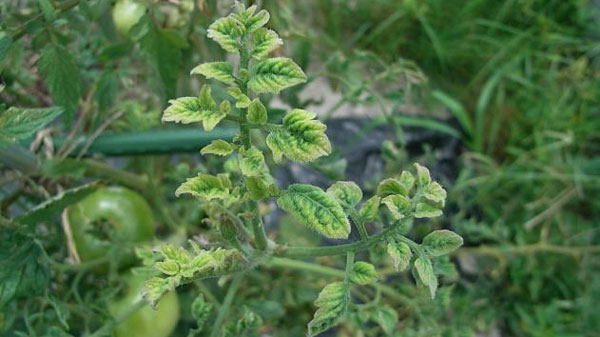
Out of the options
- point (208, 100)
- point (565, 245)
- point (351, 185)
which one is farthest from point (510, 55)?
point (208, 100)

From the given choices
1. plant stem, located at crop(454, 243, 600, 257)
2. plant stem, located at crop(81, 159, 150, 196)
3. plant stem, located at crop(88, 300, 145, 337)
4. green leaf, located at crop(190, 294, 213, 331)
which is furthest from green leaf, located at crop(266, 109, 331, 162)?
plant stem, located at crop(454, 243, 600, 257)

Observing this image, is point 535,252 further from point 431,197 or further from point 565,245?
point 431,197

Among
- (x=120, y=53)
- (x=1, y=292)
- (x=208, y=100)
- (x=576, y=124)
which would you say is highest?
(x=208, y=100)

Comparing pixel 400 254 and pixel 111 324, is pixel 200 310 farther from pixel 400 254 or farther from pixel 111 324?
pixel 400 254

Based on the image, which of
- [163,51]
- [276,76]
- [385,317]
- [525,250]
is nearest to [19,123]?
[163,51]

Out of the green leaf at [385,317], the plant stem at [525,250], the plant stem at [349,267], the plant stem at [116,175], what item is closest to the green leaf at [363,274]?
the plant stem at [349,267]
